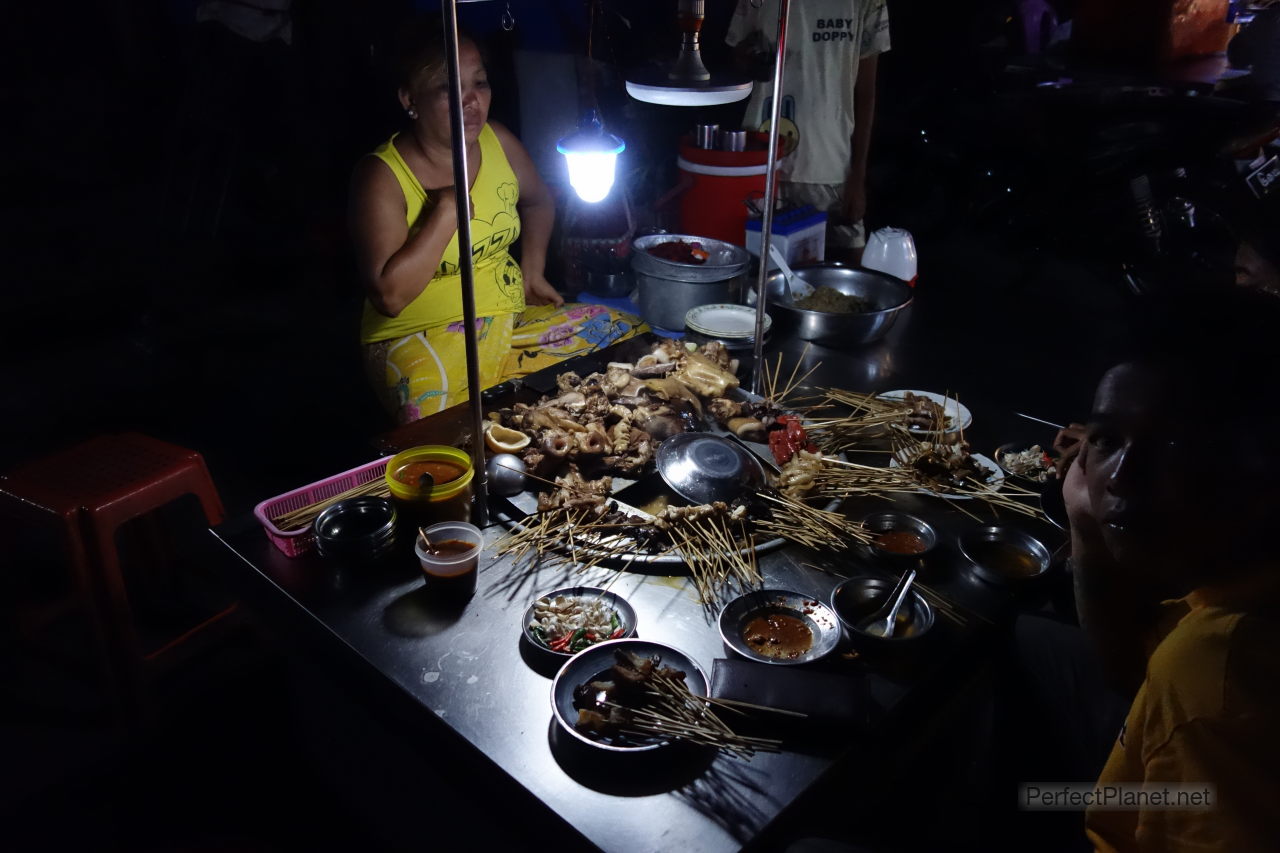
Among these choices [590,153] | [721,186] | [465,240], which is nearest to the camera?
[465,240]

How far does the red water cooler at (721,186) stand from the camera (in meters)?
5.17

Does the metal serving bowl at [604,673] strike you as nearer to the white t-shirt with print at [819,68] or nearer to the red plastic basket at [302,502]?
the red plastic basket at [302,502]

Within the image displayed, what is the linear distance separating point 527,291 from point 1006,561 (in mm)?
3303

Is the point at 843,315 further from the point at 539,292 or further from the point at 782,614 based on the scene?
the point at 782,614

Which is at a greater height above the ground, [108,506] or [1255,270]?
[1255,270]

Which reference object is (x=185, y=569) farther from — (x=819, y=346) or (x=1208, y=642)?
(x=1208, y=642)

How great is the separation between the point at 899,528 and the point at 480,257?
269cm

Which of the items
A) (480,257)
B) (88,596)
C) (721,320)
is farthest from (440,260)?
(88,596)

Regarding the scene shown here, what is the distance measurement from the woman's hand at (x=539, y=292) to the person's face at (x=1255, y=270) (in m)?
3.37

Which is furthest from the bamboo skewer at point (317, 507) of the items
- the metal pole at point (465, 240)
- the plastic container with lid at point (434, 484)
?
the metal pole at point (465, 240)

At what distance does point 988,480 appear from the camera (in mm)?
2900

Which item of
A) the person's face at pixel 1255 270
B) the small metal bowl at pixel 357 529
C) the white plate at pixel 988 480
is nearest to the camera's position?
the small metal bowl at pixel 357 529

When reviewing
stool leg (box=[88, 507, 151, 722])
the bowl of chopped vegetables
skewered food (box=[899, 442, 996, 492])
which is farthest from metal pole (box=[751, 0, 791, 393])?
stool leg (box=[88, 507, 151, 722])

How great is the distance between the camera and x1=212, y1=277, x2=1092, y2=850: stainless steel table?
5.51ft
